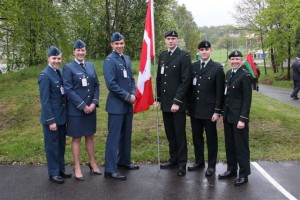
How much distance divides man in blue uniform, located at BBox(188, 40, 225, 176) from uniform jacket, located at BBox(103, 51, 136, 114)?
1.01 metres

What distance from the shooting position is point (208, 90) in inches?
240

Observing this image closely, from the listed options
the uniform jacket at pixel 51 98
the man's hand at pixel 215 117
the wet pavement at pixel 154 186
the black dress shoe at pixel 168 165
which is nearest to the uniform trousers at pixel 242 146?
the man's hand at pixel 215 117

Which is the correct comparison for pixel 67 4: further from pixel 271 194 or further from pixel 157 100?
pixel 271 194

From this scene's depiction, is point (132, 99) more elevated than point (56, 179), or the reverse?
point (132, 99)

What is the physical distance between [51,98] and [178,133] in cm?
201

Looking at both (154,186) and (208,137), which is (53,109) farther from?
(208,137)

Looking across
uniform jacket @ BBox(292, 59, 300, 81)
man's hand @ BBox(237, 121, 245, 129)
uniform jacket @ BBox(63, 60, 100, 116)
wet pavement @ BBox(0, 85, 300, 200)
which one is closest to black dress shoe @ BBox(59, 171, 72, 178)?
wet pavement @ BBox(0, 85, 300, 200)

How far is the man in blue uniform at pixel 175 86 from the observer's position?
609cm

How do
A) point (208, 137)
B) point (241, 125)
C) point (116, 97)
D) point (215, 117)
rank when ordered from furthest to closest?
point (208, 137) < point (116, 97) < point (215, 117) < point (241, 125)

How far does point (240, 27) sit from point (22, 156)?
4093cm

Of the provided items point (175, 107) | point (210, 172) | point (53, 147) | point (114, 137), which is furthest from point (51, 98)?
point (210, 172)

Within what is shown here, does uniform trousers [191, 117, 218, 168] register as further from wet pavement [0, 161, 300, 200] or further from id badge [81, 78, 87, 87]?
id badge [81, 78, 87, 87]

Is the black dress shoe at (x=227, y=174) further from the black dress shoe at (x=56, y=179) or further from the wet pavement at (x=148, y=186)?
the black dress shoe at (x=56, y=179)

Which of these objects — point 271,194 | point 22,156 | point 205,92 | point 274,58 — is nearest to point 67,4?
point 22,156
